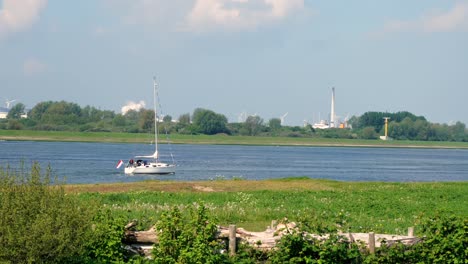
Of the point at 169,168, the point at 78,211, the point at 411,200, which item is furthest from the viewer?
the point at 169,168

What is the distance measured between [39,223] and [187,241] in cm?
325

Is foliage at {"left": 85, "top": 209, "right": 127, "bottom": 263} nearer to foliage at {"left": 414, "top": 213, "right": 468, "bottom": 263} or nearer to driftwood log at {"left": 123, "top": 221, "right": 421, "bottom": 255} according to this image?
driftwood log at {"left": 123, "top": 221, "right": 421, "bottom": 255}

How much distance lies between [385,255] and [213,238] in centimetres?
388

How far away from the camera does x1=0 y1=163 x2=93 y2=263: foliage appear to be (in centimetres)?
1684

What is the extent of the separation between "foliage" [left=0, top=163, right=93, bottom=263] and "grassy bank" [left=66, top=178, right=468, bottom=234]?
328cm

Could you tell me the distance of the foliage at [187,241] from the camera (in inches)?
706

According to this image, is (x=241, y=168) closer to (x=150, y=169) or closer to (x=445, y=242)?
(x=150, y=169)

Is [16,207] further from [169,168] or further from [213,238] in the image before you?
[169,168]

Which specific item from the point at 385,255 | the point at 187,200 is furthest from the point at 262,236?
the point at 187,200

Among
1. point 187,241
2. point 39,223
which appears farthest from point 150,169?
point 39,223

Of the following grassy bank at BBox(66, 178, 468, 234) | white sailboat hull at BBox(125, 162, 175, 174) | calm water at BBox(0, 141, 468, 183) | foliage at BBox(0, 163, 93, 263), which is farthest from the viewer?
white sailboat hull at BBox(125, 162, 175, 174)

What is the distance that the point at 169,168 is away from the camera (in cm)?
8844

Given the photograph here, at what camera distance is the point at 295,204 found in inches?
1278

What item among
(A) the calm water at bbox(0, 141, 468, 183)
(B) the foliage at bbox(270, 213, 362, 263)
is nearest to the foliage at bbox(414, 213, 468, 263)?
(B) the foliage at bbox(270, 213, 362, 263)
